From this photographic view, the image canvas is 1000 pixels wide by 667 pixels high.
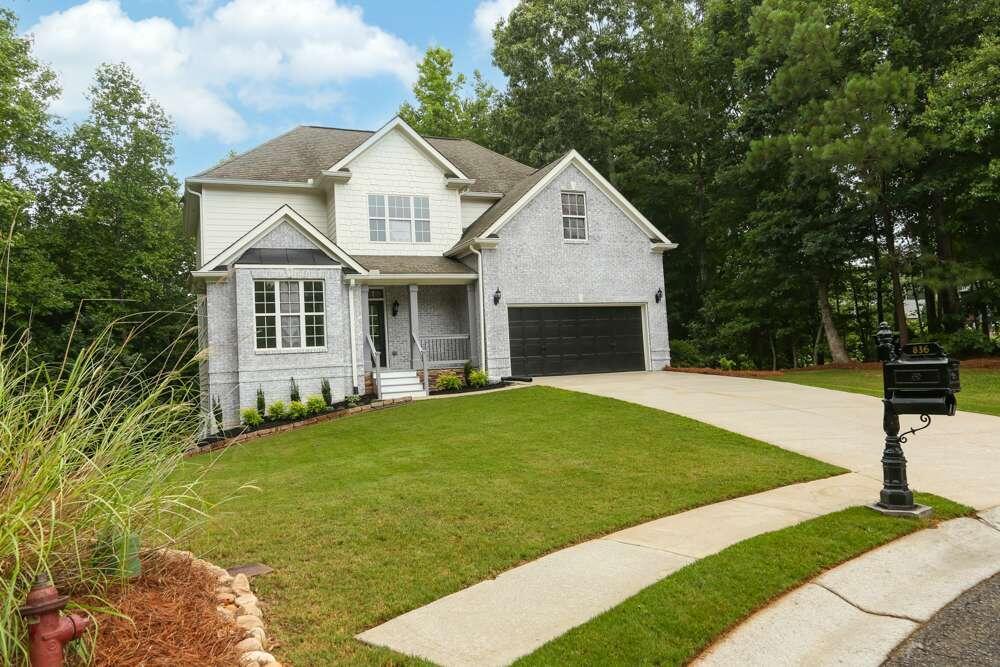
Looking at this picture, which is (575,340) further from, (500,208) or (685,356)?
(685,356)

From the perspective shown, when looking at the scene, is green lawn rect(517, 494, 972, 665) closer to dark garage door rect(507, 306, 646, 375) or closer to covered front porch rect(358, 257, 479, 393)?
covered front porch rect(358, 257, 479, 393)

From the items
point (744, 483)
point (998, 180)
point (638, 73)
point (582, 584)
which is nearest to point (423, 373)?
point (744, 483)

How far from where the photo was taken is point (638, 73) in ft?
92.7

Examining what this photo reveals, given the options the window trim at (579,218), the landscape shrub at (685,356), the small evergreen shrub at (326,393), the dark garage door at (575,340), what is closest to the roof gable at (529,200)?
the window trim at (579,218)

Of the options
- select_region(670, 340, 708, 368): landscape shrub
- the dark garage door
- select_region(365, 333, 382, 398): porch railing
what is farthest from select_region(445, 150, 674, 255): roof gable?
select_region(670, 340, 708, 368): landscape shrub

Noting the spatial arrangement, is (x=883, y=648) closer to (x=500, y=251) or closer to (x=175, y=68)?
(x=500, y=251)

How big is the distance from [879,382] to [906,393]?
11.8 meters

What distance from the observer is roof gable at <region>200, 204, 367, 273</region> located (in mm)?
14680

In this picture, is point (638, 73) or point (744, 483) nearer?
point (744, 483)

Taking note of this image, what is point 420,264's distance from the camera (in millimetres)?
17969

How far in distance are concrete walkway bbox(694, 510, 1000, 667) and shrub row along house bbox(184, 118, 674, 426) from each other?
12752 millimetres

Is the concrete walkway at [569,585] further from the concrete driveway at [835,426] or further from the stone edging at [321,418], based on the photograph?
the stone edging at [321,418]

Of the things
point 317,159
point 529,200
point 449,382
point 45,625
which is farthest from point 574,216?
point 45,625

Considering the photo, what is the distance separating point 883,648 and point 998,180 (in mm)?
17983
